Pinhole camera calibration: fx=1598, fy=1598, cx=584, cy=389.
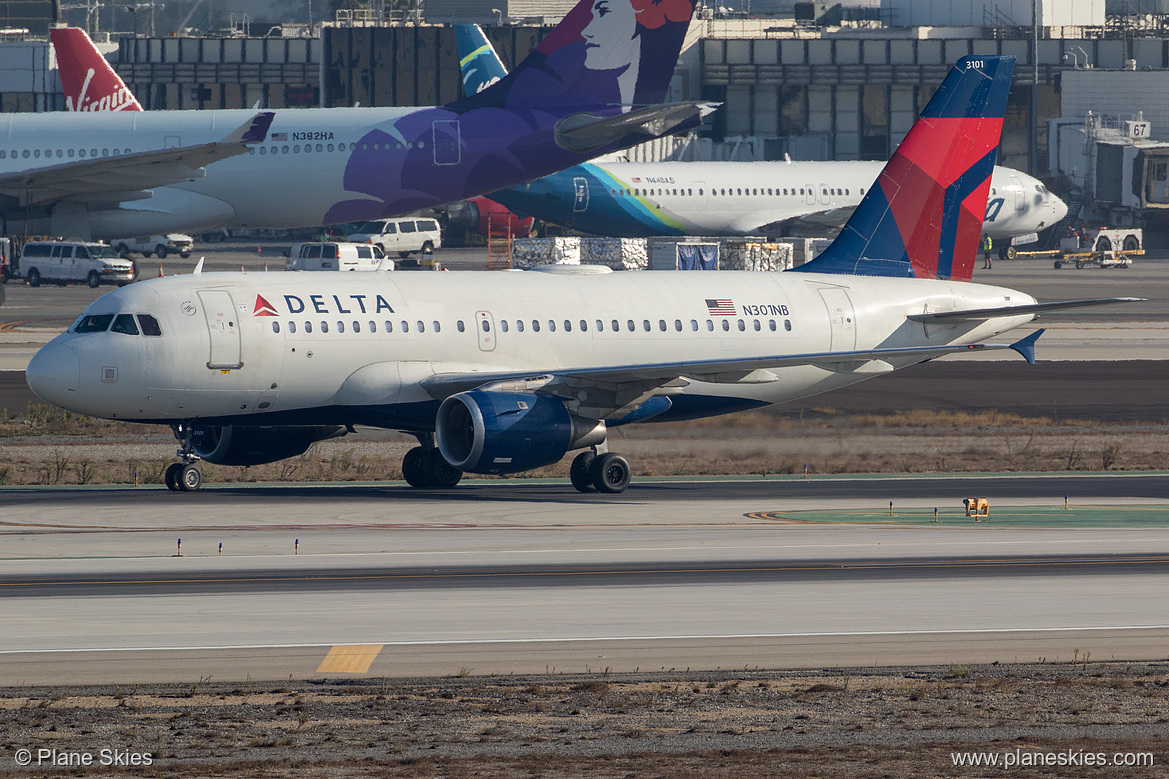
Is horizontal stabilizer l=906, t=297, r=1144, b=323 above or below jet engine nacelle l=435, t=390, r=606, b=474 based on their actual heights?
above

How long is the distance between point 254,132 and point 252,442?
108 ft

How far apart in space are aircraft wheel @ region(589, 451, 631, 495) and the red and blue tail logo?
9927mm

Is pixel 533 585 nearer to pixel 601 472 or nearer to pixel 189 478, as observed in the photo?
pixel 601 472

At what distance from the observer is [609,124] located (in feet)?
231

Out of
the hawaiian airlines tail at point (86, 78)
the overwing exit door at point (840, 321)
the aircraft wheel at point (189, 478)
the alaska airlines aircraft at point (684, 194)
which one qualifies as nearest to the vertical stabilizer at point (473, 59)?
the alaska airlines aircraft at point (684, 194)

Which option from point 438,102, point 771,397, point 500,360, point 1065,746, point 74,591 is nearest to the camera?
point 1065,746

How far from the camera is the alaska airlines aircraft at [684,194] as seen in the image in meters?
99.8

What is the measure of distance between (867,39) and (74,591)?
4998 inches

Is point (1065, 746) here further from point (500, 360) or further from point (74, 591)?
point (500, 360)

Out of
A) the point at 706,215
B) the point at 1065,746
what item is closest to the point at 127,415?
the point at 1065,746

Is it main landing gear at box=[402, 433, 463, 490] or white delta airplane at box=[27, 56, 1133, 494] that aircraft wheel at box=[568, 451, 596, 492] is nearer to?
white delta airplane at box=[27, 56, 1133, 494]

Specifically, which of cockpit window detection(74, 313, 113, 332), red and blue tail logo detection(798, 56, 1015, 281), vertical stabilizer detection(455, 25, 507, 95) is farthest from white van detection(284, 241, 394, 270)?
cockpit window detection(74, 313, 113, 332)

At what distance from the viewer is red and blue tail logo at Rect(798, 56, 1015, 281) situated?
139ft

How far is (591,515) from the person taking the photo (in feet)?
107
